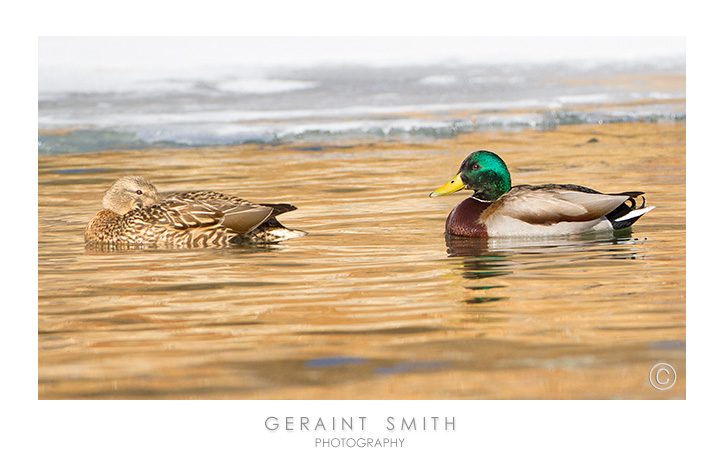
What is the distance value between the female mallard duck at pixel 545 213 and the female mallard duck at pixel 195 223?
155 cm

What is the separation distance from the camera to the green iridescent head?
954 cm

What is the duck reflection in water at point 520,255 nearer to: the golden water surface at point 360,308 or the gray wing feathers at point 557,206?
the golden water surface at point 360,308

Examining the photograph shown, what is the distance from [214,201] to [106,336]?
3110 millimetres

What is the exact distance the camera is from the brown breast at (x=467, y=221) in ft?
29.4

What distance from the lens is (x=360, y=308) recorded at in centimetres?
636

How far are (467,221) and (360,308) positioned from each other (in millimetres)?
2898

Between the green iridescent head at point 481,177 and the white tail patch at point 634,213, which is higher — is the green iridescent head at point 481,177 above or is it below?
above

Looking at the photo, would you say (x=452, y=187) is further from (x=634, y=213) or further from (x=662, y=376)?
(x=662, y=376)

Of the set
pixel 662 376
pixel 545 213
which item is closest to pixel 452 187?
pixel 545 213

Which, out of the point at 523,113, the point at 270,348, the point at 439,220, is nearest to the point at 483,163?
the point at 439,220

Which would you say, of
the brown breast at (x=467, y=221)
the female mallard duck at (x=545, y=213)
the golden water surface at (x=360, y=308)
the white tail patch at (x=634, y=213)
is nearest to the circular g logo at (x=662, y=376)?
the golden water surface at (x=360, y=308)

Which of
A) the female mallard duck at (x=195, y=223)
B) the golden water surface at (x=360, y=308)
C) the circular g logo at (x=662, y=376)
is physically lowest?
the circular g logo at (x=662, y=376)

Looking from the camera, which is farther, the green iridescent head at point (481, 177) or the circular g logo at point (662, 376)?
the green iridescent head at point (481, 177)
